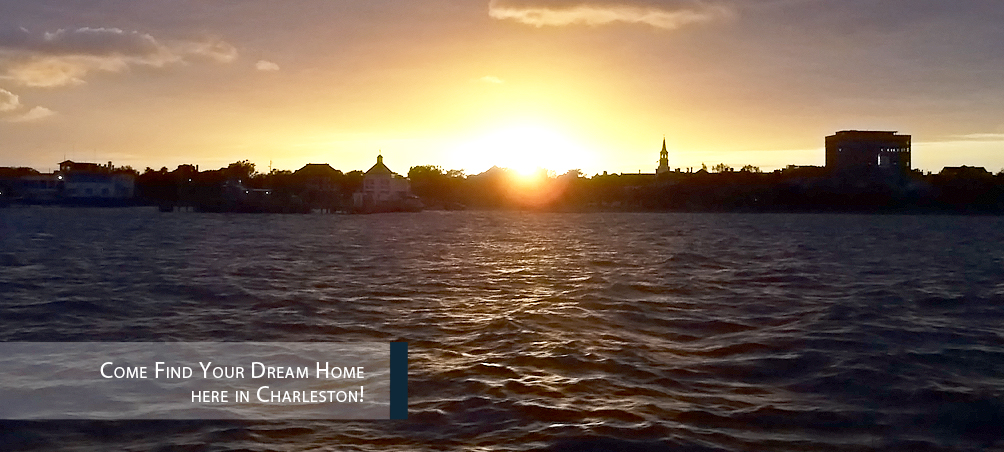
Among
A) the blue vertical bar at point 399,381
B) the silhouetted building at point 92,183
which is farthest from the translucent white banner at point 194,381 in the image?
the silhouetted building at point 92,183

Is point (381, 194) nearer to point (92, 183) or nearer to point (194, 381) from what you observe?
point (92, 183)

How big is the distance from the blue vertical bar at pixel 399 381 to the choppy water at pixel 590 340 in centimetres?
16

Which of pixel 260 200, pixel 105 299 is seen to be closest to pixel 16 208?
pixel 260 200

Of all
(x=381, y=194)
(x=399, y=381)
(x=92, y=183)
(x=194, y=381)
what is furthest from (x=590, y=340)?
(x=92, y=183)

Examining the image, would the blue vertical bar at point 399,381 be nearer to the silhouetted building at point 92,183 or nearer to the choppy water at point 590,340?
the choppy water at point 590,340

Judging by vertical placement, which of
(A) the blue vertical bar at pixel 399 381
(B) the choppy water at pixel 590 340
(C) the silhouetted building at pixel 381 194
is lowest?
(B) the choppy water at pixel 590 340

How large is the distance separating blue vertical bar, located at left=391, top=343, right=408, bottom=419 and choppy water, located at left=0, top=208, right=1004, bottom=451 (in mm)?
159

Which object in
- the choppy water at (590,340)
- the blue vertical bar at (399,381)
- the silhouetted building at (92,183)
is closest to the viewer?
the choppy water at (590,340)

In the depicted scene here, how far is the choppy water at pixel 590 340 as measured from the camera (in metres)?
9.18

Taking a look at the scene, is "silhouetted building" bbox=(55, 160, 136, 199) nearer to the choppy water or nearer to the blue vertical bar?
the choppy water

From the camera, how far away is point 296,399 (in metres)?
10.4

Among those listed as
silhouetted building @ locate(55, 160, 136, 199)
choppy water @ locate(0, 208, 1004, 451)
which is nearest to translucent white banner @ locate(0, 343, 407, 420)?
choppy water @ locate(0, 208, 1004, 451)

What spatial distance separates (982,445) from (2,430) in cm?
1049

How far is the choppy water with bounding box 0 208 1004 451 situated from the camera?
918 centimetres
